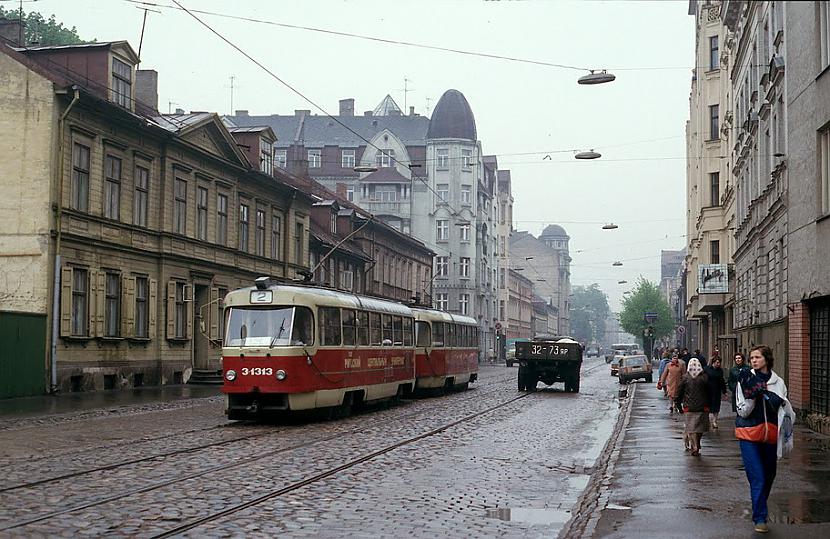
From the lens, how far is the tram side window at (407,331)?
29219 mm

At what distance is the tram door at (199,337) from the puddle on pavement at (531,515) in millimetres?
30236

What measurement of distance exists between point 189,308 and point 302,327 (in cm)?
1929

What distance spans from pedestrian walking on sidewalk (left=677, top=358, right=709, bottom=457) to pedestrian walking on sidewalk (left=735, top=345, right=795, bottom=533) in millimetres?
6583

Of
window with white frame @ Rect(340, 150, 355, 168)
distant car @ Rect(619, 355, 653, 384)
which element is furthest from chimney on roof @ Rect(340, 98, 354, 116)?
distant car @ Rect(619, 355, 653, 384)

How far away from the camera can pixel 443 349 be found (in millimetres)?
34094

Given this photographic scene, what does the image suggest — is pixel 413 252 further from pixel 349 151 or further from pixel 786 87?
pixel 786 87

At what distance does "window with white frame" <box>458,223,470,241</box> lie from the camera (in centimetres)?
9350

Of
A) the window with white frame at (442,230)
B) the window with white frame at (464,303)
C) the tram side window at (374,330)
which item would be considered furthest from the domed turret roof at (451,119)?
the tram side window at (374,330)

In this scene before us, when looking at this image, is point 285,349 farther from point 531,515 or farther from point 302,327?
point 531,515

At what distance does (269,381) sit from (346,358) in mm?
3060

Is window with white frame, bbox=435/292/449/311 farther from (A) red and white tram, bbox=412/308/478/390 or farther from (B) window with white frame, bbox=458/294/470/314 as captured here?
(A) red and white tram, bbox=412/308/478/390

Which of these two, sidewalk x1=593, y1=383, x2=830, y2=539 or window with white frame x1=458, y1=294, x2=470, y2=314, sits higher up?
window with white frame x1=458, y1=294, x2=470, y2=314

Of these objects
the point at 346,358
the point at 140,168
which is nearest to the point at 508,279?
the point at 140,168

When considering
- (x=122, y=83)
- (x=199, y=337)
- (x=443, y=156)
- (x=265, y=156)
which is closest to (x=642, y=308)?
(x=443, y=156)
